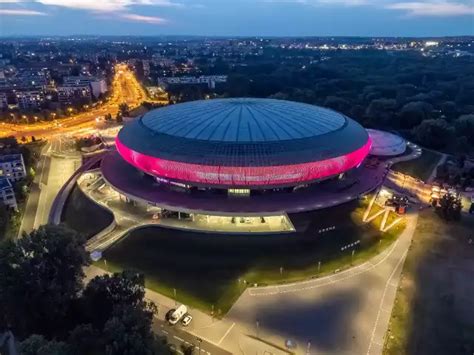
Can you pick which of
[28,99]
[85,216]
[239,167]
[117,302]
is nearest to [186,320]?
[117,302]

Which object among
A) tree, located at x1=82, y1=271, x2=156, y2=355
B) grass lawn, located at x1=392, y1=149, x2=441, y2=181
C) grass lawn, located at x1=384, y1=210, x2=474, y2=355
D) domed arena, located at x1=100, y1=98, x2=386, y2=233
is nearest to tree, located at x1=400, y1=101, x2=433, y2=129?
grass lawn, located at x1=392, y1=149, x2=441, y2=181

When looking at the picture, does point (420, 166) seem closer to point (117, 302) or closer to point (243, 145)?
point (243, 145)

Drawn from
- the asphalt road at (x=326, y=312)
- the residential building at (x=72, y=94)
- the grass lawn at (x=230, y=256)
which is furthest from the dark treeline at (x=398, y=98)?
the asphalt road at (x=326, y=312)

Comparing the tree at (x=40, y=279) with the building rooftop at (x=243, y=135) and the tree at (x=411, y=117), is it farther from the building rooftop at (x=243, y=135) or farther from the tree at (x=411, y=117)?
the tree at (x=411, y=117)

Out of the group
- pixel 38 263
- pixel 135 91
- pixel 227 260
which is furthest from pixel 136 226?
pixel 135 91

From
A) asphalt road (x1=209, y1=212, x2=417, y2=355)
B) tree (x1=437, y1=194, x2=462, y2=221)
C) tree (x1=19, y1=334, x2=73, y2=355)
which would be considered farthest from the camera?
tree (x1=437, y1=194, x2=462, y2=221)

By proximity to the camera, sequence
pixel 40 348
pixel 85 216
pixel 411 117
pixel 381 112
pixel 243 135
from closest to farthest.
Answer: pixel 40 348 < pixel 243 135 < pixel 85 216 < pixel 411 117 < pixel 381 112

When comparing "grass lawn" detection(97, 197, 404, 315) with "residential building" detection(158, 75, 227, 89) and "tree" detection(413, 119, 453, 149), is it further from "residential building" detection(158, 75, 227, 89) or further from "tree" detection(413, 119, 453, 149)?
"residential building" detection(158, 75, 227, 89)
